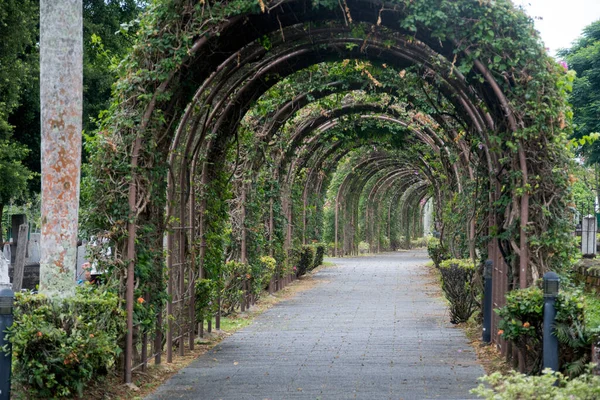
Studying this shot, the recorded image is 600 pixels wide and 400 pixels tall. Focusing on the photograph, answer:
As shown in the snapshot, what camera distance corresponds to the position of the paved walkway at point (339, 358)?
690cm

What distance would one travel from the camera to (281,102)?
12844 millimetres

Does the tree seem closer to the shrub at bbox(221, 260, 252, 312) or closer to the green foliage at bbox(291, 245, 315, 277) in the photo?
the green foliage at bbox(291, 245, 315, 277)

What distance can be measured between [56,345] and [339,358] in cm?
378

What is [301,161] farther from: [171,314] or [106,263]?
[106,263]

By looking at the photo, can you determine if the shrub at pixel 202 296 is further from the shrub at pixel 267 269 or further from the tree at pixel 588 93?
the tree at pixel 588 93

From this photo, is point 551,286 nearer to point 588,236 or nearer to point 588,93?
point 588,236

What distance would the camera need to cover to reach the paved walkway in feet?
22.6

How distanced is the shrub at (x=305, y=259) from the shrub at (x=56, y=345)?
1479 cm

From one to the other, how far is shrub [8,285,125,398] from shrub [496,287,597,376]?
316cm

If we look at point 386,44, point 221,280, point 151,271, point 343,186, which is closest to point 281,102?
point 221,280

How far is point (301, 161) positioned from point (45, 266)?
1372 centimetres

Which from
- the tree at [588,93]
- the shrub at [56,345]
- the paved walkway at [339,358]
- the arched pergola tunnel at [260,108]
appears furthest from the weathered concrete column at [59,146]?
the tree at [588,93]

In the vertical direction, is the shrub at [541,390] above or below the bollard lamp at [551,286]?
below

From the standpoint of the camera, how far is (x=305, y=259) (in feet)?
71.5
